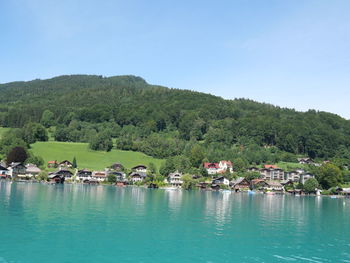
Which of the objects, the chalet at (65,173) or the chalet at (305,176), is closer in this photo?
the chalet at (65,173)

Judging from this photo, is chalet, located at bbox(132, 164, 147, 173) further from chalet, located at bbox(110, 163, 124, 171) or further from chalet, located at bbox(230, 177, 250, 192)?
chalet, located at bbox(230, 177, 250, 192)

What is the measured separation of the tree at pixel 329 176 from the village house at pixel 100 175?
242ft

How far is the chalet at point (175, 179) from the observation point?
116 metres

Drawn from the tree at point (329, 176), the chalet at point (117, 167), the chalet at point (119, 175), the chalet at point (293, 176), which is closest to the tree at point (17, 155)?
the chalet at point (119, 175)

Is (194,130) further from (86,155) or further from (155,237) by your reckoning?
(155,237)

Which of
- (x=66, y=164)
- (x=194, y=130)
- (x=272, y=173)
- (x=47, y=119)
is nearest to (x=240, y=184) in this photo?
(x=272, y=173)

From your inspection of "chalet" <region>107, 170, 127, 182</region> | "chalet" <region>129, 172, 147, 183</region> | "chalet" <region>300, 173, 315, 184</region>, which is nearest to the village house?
"chalet" <region>107, 170, 127, 182</region>

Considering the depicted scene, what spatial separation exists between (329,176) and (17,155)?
4123 inches

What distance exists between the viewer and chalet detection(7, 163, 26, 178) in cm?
10981

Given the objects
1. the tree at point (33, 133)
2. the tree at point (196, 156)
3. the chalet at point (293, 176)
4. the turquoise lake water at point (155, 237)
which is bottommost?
the turquoise lake water at point (155, 237)

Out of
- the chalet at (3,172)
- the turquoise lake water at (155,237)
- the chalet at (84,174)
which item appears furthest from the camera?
the chalet at (84,174)

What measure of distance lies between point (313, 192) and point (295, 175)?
23117mm

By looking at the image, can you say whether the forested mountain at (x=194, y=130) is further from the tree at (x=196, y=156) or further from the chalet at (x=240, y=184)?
the chalet at (x=240, y=184)

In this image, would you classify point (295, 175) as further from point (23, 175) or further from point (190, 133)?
point (23, 175)
